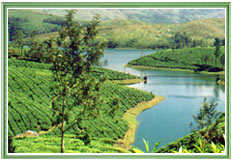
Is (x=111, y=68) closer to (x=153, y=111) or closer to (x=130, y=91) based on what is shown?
(x=130, y=91)

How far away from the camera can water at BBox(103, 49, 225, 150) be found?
8.86 m

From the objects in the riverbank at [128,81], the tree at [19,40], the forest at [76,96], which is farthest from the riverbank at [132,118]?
the tree at [19,40]

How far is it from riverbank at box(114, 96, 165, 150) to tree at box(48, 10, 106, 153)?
166cm

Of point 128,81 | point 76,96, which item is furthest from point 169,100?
point 76,96

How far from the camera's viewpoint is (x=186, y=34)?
693 inches

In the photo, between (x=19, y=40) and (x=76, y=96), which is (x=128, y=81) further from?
(x=19, y=40)

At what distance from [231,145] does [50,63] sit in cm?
540

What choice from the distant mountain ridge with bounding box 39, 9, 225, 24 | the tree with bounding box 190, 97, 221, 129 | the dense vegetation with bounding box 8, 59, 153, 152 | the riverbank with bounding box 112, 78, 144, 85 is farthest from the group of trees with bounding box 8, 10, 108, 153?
the tree with bounding box 190, 97, 221, 129

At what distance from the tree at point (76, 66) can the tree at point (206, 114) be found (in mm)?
3588

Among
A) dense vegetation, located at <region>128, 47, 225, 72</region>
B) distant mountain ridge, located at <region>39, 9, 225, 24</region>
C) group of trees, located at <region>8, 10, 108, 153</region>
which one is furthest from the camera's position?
dense vegetation, located at <region>128, 47, 225, 72</region>

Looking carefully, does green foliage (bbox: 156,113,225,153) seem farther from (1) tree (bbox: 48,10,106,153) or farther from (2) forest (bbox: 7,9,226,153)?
(1) tree (bbox: 48,10,106,153)

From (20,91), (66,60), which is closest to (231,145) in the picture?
(66,60)

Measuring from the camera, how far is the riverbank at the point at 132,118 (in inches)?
345

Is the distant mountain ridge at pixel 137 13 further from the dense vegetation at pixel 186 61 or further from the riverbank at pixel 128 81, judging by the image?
the riverbank at pixel 128 81
